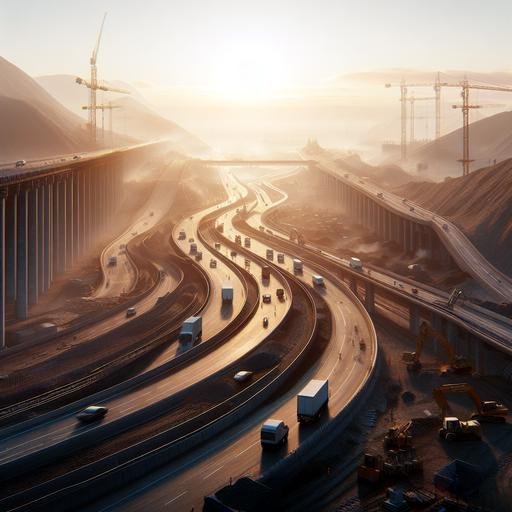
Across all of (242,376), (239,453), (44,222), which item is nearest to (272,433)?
(239,453)

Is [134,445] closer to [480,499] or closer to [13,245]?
[480,499]

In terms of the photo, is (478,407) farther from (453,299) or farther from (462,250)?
(462,250)

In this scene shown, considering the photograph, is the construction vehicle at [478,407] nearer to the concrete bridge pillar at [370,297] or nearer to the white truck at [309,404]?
the white truck at [309,404]

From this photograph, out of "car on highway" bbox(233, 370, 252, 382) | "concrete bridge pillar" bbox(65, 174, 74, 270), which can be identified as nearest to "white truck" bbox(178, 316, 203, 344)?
"car on highway" bbox(233, 370, 252, 382)

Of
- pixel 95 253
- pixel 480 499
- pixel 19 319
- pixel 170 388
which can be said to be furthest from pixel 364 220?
pixel 480 499

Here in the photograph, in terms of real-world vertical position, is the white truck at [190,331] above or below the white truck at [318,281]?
above

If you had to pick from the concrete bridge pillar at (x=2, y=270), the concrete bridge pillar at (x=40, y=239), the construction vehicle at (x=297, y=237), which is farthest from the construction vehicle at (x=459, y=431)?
the construction vehicle at (x=297, y=237)

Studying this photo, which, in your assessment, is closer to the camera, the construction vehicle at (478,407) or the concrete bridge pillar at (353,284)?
the construction vehicle at (478,407)
